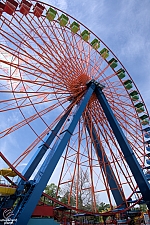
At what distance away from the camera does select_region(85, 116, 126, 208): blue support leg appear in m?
13.7

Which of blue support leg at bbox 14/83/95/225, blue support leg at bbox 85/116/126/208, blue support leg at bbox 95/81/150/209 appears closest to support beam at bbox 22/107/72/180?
blue support leg at bbox 14/83/95/225

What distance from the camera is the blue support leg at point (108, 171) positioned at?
13.7 m

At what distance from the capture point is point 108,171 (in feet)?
46.2

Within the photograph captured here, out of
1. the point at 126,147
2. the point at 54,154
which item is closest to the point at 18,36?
the point at 54,154

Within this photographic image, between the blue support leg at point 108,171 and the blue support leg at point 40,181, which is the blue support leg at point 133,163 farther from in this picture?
the blue support leg at point 40,181

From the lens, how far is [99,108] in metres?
14.9

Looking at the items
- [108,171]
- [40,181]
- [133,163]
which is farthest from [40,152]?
[133,163]

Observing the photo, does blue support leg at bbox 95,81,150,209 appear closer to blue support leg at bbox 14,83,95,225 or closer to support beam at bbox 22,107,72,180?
blue support leg at bbox 14,83,95,225

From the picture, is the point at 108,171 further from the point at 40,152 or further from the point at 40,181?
the point at 40,181

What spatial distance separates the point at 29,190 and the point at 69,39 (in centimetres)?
957

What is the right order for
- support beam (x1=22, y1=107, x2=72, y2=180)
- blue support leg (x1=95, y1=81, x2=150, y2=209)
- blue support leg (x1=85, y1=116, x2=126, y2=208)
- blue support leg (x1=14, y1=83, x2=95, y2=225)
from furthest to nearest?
blue support leg (x1=85, y1=116, x2=126, y2=208), blue support leg (x1=95, y1=81, x2=150, y2=209), support beam (x1=22, y1=107, x2=72, y2=180), blue support leg (x1=14, y1=83, x2=95, y2=225)

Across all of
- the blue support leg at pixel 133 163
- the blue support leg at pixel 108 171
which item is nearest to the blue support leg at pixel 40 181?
the blue support leg at pixel 133 163

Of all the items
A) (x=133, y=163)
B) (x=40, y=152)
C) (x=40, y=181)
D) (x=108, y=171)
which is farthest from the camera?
(x=108, y=171)

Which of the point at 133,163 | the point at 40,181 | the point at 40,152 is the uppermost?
the point at 40,152
